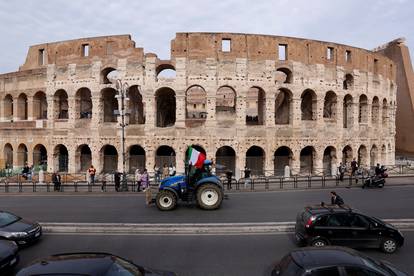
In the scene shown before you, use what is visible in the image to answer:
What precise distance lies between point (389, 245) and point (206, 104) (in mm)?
19548

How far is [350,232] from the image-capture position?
8.77m

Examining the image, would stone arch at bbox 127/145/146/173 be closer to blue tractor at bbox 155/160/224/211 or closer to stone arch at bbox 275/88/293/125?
blue tractor at bbox 155/160/224/211

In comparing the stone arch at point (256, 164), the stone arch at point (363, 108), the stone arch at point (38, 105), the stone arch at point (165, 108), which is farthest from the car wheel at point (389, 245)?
the stone arch at point (38, 105)

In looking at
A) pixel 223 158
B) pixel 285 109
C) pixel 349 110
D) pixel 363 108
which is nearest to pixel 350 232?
pixel 223 158

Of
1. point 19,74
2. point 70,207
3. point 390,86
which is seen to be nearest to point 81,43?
point 19,74

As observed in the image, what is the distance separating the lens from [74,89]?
92.0 ft

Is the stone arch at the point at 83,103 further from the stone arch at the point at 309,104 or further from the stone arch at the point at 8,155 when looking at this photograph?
the stone arch at the point at 309,104

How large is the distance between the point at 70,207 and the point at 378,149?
3314cm

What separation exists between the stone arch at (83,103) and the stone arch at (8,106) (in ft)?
27.2

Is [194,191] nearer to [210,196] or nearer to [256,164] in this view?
[210,196]

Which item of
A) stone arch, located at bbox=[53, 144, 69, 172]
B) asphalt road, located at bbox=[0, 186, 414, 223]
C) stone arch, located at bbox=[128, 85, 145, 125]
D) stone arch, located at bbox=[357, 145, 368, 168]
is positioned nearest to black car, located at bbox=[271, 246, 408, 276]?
asphalt road, located at bbox=[0, 186, 414, 223]

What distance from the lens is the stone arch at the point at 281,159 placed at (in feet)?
91.2

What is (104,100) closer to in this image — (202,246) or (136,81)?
(136,81)

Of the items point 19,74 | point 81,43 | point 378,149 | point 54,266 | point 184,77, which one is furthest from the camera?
point 378,149
